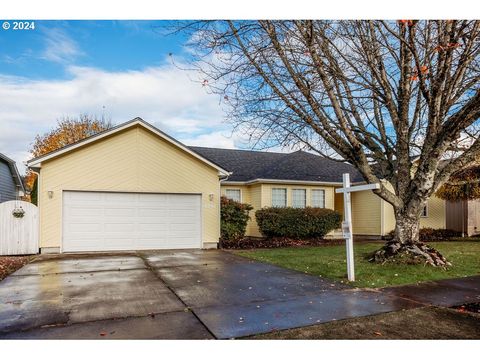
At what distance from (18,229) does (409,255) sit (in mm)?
11447

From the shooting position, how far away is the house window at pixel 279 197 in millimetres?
17281

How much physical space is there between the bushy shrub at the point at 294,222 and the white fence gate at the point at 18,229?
28.0 ft

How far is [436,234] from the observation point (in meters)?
18.1

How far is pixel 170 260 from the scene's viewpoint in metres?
10.2

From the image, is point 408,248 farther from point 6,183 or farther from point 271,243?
point 6,183

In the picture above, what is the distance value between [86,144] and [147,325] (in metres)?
9.50

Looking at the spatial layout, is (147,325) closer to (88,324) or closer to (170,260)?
(88,324)

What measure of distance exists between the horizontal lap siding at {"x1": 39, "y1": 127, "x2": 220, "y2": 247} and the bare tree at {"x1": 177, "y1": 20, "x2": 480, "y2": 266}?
5.10 metres

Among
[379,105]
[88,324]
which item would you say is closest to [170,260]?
[88,324]

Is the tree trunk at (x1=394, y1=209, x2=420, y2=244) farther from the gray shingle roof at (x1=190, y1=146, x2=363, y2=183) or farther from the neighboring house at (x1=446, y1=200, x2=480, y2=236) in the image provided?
the neighboring house at (x1=446, y1=200, x2=480, y2=236)

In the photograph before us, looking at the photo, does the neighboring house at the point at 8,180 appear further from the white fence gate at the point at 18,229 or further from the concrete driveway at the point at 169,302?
the concrete driveway at the point at 169,302

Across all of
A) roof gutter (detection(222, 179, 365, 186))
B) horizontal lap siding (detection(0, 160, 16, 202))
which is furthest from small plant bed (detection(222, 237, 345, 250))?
horizontal lap siding (detection(0, 160, 16, 202))

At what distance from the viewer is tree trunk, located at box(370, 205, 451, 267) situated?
8.52 meters

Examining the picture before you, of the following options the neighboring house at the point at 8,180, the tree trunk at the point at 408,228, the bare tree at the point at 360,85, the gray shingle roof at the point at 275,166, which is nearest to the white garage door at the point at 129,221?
the gray shingle roof at the point at 275,166
